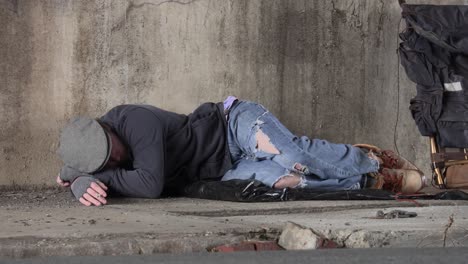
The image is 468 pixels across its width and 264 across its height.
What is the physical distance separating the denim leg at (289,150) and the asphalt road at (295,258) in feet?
5.49

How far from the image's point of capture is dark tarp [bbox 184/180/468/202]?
4.86 metres

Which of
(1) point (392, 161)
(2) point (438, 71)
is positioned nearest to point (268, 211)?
(1) point (392, 161)

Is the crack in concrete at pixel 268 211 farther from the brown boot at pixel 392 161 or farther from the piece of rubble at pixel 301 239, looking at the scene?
the brown boot at pixel 392 161

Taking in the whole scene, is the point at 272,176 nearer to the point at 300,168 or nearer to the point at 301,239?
the point at 300,168

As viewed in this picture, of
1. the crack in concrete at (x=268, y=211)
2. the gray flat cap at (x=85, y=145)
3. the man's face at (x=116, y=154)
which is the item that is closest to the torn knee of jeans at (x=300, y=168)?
the crack in concrete at (x=268, y=211)

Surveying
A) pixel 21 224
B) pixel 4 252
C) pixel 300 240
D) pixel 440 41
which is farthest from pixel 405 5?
pixel 4 252

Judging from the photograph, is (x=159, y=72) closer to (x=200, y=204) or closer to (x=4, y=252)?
(x=200, y=204)

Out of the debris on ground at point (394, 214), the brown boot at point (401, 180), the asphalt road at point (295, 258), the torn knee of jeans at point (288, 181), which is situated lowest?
the brown boot at point (401, 180)

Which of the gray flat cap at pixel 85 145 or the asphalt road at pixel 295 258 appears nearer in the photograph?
the asphalt road at pixel 295 258

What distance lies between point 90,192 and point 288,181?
120 cm

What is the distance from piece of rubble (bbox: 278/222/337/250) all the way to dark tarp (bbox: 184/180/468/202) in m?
1.21

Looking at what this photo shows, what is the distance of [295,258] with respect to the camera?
3.19 meters

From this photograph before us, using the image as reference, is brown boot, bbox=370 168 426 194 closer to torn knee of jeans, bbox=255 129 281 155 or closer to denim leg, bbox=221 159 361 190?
denim leg, bbox=221 159 361 190

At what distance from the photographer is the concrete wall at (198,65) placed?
18.0 feet
